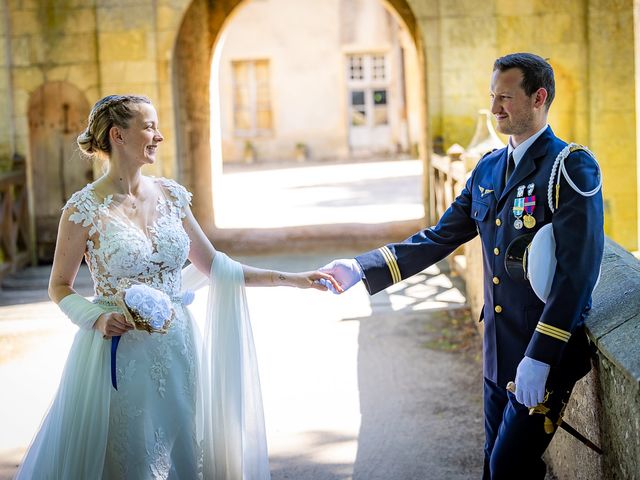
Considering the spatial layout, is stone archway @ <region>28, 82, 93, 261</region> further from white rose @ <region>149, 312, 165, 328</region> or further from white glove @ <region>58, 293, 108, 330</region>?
white rose @ <region>149, 312, 165, 328</region>

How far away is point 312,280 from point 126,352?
3.03ft

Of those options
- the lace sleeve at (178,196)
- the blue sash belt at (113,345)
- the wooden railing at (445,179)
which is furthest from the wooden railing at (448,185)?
the blue sash belt at (113,345)

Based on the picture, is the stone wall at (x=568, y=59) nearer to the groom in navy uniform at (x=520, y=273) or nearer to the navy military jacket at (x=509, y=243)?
the navy military jacket at (x=509, y=243)

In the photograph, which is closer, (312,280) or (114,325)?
(114,325)

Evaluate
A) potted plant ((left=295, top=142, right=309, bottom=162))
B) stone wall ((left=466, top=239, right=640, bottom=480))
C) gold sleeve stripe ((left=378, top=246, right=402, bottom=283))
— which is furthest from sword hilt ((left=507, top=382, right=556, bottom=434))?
potted plant ((left=295, top=142, right=309, bottom=162))

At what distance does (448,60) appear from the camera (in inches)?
419

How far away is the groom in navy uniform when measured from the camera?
3025 mm

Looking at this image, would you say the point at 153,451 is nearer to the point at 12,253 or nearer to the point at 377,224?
the point at 12,253

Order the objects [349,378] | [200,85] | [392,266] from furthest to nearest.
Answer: [200,85] < [349,378] < [392,266]

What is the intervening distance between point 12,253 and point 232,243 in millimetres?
2711

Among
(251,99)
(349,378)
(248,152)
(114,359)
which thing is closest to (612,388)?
(114,359)

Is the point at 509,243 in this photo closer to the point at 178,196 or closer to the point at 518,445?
the point at 518,445

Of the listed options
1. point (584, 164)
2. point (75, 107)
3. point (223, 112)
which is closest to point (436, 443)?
point (584, 164)

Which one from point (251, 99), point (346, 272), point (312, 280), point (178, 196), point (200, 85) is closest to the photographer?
point (178, 196)
